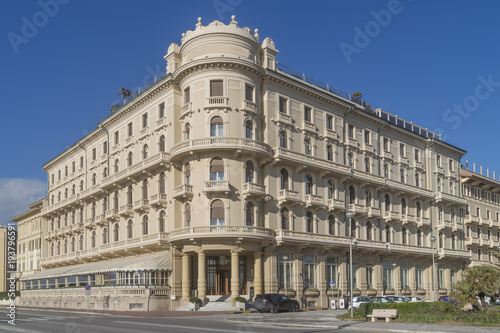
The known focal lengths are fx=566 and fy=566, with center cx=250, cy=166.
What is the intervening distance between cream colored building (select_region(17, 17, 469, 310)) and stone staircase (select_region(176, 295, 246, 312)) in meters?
0.61

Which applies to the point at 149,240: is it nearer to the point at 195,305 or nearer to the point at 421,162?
the point at 195,305

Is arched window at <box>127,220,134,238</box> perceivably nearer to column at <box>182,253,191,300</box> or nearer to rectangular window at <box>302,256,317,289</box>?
column at <box>182,253,191,300</box>

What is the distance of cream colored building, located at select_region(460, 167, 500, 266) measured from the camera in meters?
79.4

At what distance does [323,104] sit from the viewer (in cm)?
5753

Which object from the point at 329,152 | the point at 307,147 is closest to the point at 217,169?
the point at 307,147

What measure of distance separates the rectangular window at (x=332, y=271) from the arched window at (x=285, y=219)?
6409 mm

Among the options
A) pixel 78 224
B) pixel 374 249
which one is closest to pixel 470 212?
pixel 374 249

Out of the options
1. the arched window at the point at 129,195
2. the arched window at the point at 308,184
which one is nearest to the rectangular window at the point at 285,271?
the arched window at the point at 308,184

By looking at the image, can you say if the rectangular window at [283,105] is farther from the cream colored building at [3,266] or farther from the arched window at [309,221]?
the cream colored building at [3,266]

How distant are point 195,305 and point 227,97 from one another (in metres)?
17.7

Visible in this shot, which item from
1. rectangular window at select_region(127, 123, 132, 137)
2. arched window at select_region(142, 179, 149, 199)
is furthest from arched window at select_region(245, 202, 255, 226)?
rectangular window at select_region(127, 123, 132, 137)

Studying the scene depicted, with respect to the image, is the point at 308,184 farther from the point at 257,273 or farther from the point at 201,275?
the point at 201,275

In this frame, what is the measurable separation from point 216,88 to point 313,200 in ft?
46.2

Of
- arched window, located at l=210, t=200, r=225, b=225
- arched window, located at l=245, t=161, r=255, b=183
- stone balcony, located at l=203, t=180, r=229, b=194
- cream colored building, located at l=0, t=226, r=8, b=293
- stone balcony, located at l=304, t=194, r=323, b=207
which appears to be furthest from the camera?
cream colored building, located at l=0, t=226, r=8, b=293
